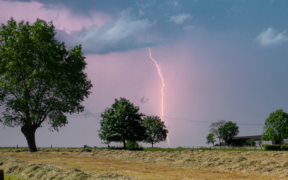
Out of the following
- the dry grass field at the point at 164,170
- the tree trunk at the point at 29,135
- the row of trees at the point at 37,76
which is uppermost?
the row of trees at the point at 37,76

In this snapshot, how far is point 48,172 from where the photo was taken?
658 inches

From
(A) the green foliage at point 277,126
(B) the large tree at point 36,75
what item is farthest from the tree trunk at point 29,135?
(A) the green foliage at point 277,126

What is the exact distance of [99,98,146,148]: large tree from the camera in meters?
56.6

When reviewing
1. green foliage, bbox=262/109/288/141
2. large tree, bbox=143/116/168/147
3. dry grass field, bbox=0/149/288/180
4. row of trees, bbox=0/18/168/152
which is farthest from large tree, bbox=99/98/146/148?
green foliage, bbox=262/109/288/141

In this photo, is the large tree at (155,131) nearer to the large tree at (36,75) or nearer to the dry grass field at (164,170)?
the large tree at (36,75)

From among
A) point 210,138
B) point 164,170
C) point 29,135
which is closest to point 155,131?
point 210,138

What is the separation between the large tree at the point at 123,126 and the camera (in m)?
56.6

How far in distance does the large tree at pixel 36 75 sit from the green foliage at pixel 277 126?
205 ft

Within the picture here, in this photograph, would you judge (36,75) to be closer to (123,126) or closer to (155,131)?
(123,126)

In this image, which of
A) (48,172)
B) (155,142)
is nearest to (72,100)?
(48,172)

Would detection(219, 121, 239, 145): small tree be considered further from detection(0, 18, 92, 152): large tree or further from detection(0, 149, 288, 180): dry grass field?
detection(0, 149, 288, 180): dry grass field

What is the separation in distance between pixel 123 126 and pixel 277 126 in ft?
168

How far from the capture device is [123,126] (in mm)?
57219

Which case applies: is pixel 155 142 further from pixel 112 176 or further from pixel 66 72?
pixel 112 176
